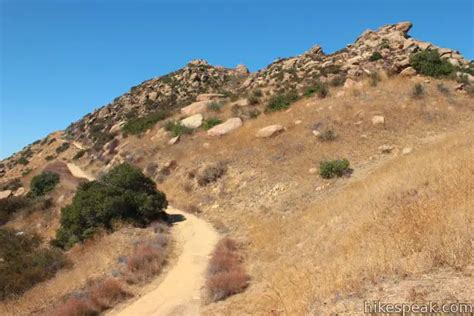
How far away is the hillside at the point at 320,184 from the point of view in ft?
23.6

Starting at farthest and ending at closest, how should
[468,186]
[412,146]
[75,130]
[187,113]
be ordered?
[75,130]
[187,113]
[412,146]
[468,186]

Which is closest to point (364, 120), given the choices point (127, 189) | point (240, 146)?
point (240, 146)

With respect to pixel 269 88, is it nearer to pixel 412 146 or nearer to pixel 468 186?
pixel 412 146

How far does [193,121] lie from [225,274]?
1060 inches

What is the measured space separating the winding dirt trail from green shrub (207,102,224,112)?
2227 cm

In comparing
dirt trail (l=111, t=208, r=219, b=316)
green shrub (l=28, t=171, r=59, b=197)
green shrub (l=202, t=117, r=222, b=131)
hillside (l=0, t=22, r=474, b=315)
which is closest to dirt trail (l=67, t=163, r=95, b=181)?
hillside (l=0, t=22, r=474, b=315)

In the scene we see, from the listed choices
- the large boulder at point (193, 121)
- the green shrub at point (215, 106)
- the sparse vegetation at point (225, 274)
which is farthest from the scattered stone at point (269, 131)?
the sparse vegetation at point (225, 274)

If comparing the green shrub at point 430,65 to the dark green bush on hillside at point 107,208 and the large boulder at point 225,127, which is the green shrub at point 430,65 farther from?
the dark green bush on hillside at point 107,208

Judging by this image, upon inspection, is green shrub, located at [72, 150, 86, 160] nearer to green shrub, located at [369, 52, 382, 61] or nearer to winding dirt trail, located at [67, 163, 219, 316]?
winding dirt trail, located at [67, 163, 219, 316]

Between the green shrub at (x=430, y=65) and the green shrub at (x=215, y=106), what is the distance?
18740 mm

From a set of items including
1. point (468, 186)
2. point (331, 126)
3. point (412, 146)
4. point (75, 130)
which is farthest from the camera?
point (75, 130)

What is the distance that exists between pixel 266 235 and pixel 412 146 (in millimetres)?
11372

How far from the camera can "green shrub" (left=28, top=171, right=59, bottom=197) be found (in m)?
33.5

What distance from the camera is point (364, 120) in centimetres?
2562
